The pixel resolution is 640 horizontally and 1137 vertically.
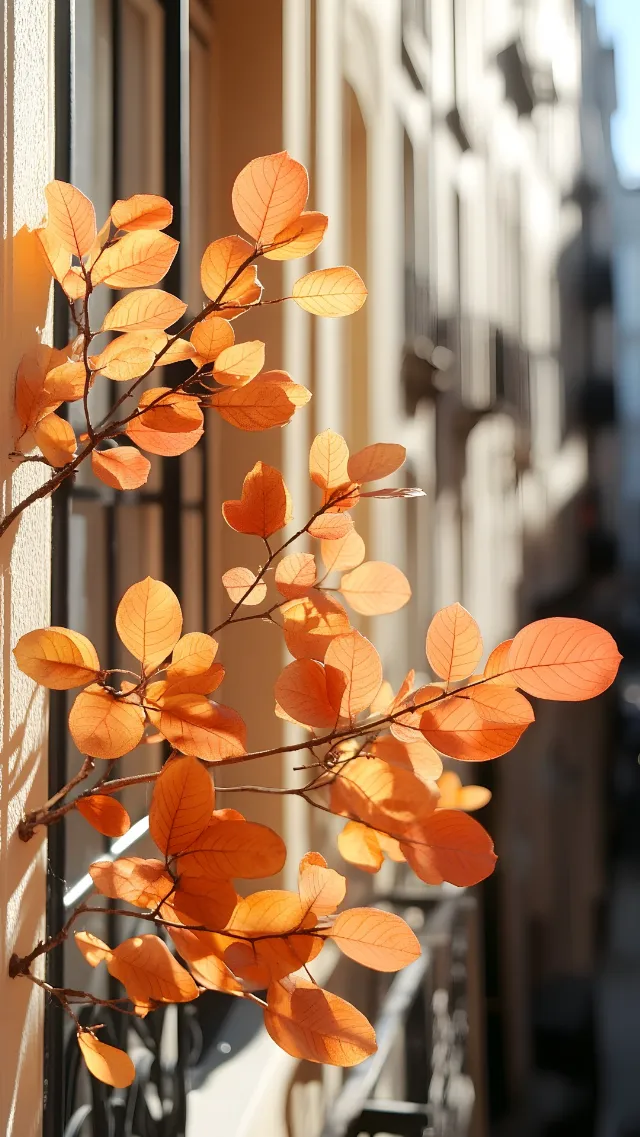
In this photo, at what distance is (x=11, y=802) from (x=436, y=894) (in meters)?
2.74

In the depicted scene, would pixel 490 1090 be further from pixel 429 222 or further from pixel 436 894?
pixel 429 222

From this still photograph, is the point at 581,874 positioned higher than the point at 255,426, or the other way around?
the point at 255,426

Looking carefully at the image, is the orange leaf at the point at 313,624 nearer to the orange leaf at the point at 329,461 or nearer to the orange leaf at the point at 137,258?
the orange leaf at the point at 329,461

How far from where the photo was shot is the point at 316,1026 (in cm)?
47

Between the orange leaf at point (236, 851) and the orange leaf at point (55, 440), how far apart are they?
204mm

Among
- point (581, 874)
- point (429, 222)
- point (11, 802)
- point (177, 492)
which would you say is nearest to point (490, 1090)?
point (581, 874)

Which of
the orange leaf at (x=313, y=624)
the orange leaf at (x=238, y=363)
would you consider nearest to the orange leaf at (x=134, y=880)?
the orange leaf at (x=313, y=624)

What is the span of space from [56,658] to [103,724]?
0.13 feet

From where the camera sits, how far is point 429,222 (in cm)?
377

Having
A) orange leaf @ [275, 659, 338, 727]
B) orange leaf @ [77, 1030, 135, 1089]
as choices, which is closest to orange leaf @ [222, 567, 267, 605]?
orange leaf @ [275, 659, 338, 727]

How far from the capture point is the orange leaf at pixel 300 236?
54 centimetres

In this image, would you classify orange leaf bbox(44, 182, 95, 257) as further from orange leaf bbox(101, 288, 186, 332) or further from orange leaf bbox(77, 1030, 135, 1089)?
orange leaf bbox(77, 1030, 135, 1089)

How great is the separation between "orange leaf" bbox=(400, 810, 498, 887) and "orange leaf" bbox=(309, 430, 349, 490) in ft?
0.66

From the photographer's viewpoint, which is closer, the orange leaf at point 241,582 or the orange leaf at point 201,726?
the orange leaf at point 201,726
